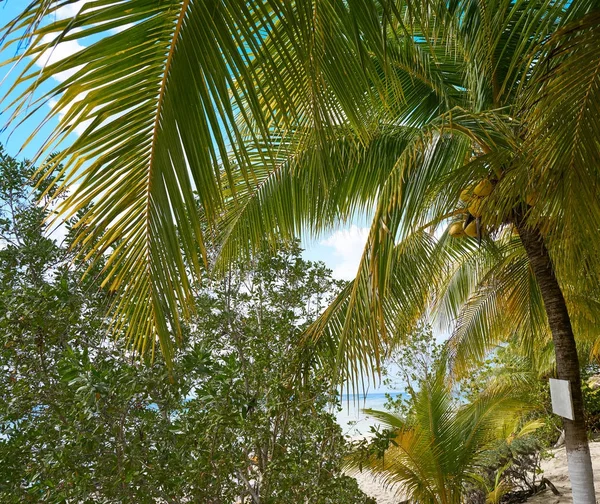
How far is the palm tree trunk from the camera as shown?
10.1 feet

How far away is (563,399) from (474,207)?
1130 millimetres

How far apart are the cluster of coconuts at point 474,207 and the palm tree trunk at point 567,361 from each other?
235 mm

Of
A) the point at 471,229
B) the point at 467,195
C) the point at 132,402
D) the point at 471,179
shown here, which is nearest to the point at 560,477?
the point at 471,229

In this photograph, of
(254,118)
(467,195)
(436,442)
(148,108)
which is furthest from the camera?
(436,442)

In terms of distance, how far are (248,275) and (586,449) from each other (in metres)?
2.83

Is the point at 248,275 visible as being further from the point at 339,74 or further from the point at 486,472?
the point at 486,472

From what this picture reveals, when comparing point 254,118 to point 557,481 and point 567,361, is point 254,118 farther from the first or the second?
point 557,481

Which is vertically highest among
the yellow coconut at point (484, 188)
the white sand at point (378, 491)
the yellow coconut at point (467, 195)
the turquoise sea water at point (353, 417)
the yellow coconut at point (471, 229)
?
the yellow coconut at point (467, 195)

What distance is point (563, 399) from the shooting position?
306cm

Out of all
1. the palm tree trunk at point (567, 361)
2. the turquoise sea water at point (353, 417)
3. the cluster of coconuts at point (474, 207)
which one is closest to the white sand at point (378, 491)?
the turquoise sea water at point (353, 417)

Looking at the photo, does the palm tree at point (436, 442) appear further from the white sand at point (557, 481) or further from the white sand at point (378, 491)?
the white sand at point (378, 491)

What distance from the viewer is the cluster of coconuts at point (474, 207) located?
3039mm

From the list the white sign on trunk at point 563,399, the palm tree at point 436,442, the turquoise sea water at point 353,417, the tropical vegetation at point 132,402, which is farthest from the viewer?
the palm tree at point 436,442

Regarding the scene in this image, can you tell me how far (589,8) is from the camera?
6.48ft
